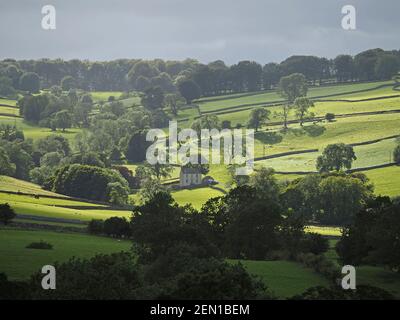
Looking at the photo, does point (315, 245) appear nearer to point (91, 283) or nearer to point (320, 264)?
point (320, 264)

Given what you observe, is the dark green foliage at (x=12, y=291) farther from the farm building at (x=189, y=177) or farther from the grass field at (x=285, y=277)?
the farm building at (x=189, y=177)

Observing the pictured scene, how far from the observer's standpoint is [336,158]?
138m

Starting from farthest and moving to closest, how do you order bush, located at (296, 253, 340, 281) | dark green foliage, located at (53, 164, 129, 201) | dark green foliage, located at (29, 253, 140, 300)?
1. dark green foliage, located at (53, 164, 129, 201)
2. bush, located at (296, 253, 340, 281)
3. dark green foliage, located at (29, 253, 140, 300)

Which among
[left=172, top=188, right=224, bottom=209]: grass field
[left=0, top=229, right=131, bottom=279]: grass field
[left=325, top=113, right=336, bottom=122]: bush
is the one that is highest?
[left=325, top=113, right=336, bottom=122]: bush

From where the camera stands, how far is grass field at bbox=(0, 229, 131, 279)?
52.7 metres

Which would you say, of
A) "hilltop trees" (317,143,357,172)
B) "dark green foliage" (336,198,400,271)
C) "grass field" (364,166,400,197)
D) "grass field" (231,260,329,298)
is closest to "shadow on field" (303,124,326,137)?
"hilltop trees" (317,143,357,172)

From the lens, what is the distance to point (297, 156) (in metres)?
153

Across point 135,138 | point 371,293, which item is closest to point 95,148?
point 135,138

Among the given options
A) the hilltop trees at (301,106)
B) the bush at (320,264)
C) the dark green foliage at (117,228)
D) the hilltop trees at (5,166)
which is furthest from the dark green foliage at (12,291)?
the hilltop trees at (301,106)

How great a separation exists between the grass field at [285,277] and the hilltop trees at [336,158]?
7405 cm

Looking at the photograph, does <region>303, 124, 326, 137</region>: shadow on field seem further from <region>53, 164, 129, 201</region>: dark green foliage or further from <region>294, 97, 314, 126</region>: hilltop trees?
<region>53, 164, 129, 201</region>: dark green foliage

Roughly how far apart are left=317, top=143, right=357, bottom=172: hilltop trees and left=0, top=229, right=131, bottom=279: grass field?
232 feet

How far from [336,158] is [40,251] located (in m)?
85.7

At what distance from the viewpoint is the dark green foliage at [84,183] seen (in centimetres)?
12975
